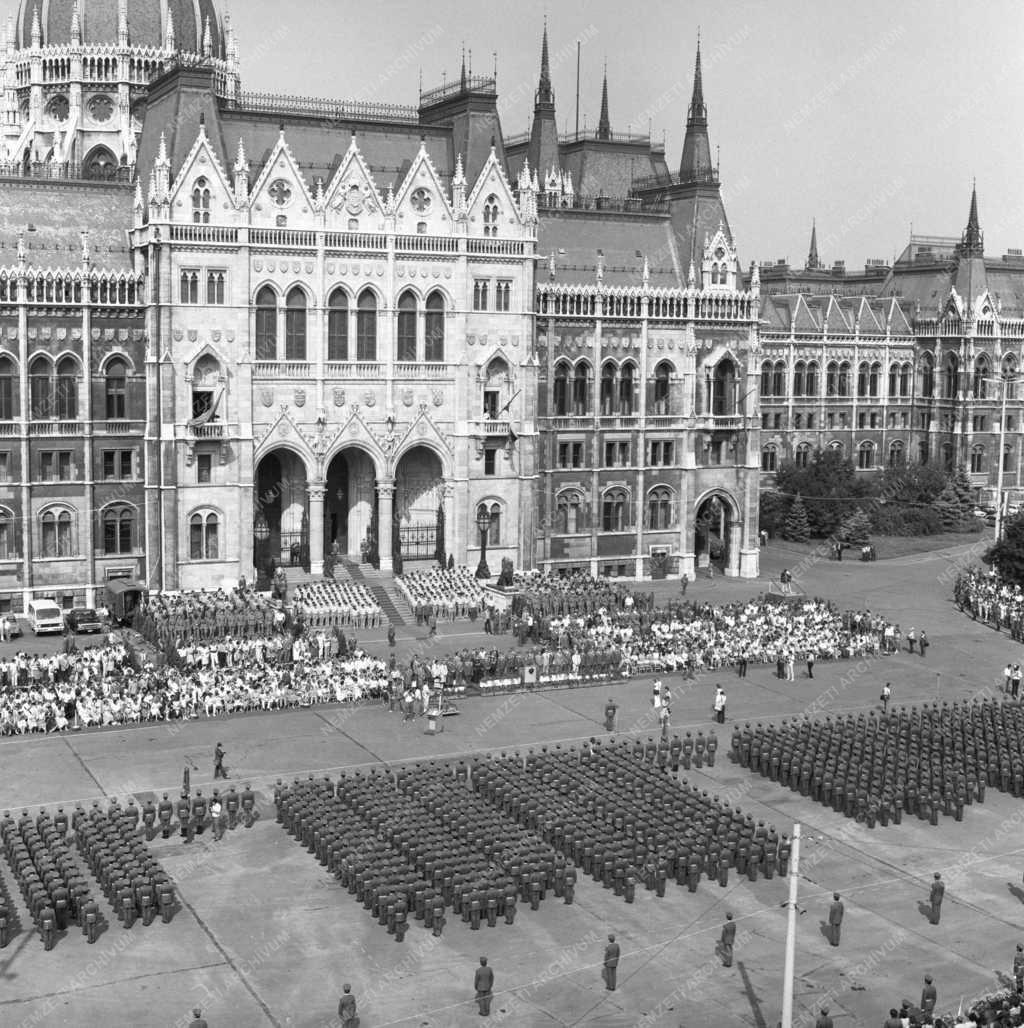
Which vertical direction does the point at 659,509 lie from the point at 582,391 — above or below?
below

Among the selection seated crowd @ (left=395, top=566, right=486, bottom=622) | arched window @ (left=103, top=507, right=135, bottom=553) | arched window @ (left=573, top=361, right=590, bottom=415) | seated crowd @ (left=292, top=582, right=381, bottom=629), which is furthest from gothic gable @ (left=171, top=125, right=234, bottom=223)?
arched window @ (left=573, top=361, right=590, bottom=415)

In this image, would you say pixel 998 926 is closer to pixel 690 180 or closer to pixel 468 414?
pixel 468 414

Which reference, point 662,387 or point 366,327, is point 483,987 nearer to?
point 366,327

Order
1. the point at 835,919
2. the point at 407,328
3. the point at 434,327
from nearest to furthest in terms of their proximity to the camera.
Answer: the point at 835,919
the point at 407,328
the point at 434,327

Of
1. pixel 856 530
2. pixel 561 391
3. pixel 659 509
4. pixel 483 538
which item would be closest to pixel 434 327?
pixel 561 391

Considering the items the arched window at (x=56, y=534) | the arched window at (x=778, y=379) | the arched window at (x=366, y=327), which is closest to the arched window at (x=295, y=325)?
the arched window at (x=366, y=327)

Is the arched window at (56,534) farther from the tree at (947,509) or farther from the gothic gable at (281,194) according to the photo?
the tree at (947,509)
